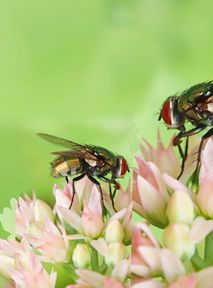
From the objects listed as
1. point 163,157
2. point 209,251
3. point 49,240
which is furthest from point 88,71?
point 209,251

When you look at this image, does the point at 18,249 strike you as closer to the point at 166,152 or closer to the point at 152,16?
the point at 166,152

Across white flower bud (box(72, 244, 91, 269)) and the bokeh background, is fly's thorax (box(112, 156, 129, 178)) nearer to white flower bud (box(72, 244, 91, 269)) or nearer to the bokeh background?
the bokeh background

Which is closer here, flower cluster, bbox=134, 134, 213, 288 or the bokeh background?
flower cluster, bbox=134, 134, 213, 288

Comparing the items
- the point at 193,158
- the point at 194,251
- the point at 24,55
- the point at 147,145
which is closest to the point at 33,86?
the point at 24,55

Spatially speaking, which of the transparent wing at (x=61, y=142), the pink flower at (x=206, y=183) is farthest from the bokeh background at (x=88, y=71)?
the pink flower at (x=206, y=183)

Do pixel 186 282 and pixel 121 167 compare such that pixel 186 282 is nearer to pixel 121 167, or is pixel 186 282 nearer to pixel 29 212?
pixel 121 167

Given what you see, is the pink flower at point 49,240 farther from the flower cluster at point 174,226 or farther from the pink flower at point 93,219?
the flower cluster at point 174,226

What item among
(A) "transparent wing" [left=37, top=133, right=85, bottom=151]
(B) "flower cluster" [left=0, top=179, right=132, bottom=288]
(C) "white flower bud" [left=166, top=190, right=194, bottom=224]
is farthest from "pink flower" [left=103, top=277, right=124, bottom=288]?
(A) "transparent wing" [left=37, top=133, right=85, bottom=151]
